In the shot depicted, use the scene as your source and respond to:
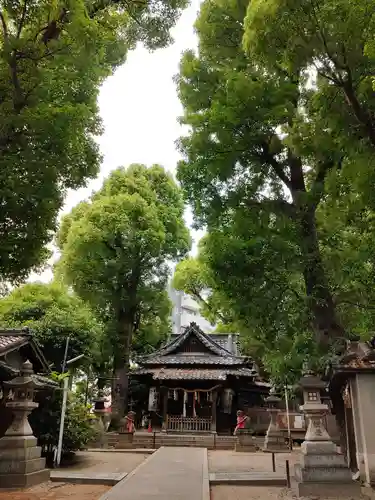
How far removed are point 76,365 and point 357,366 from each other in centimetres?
1417

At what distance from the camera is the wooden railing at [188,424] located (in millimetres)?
23984

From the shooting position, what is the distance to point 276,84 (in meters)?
10.9

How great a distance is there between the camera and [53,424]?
509 inches

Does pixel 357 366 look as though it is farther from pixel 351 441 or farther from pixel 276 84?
pixel 276 84

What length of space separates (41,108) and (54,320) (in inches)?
534

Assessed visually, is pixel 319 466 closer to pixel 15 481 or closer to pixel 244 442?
pixel 15 481

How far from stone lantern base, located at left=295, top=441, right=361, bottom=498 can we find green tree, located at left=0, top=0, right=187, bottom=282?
742cm

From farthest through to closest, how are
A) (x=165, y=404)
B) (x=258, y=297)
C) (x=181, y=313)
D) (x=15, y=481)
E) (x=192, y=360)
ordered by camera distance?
(x=181, y=313)
(x=192, y=360)
(x=165, y=404)
(x=258, y=297)
(x=15, y=481)

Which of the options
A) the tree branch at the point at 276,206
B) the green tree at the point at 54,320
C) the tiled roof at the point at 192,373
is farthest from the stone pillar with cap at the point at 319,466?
the tiled roof at the point at 192,373

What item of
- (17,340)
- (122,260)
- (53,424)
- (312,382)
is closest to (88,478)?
(53,424)

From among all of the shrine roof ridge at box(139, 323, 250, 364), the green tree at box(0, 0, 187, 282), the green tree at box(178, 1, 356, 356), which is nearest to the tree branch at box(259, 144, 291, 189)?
the green tree at box(178, 1, 356, 356)

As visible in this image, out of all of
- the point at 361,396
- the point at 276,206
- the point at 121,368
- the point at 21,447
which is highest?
the point at 276,206

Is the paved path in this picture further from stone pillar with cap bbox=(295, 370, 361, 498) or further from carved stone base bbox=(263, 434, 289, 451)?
carved stone base bbox=(263, 434, 289, 451)

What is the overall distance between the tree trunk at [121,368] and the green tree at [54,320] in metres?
4.83
